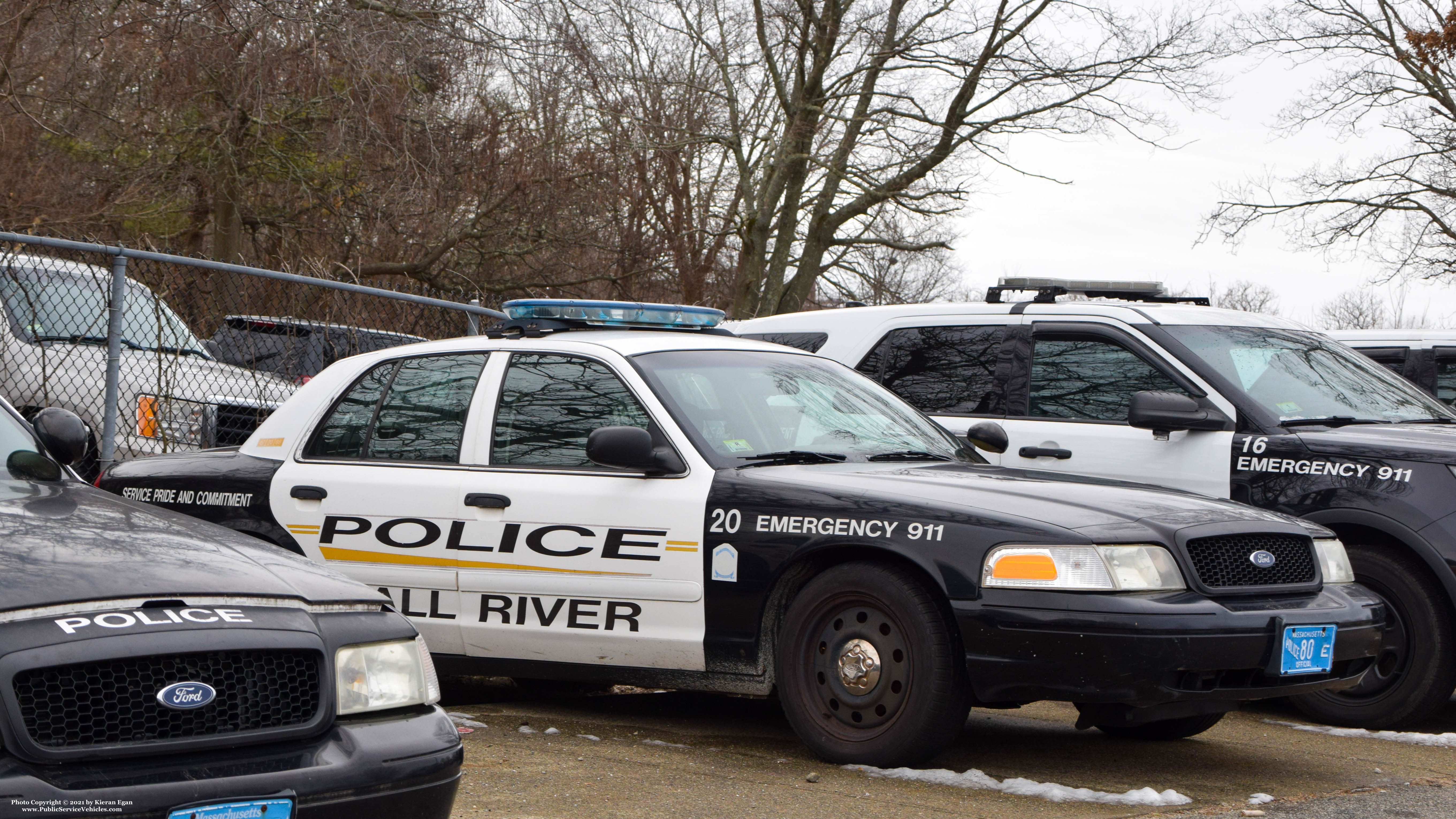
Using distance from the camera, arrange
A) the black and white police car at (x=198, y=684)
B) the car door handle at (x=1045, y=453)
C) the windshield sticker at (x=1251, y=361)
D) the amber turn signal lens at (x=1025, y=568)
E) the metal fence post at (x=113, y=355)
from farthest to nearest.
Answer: the metal fence post at (x=113, y=355)
the car door handle at (x=1045, y=453)
the windshield sticker at (x=1251, y=361)
the amber turn signal lens at (x=1025, y=568)
the black and white police car at (x=198, y=684)

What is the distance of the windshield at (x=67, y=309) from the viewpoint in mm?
9461

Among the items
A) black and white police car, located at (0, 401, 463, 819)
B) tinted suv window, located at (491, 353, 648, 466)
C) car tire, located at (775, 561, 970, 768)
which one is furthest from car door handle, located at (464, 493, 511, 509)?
black and white police car, located at (0, 401, 463, 819)

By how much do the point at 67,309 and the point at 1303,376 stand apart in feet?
23.7

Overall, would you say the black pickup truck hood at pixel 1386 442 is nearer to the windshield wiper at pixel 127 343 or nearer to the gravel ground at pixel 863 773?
the gravel ground at pixel 863 773

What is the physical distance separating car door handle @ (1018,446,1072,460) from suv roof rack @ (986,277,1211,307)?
1222mm

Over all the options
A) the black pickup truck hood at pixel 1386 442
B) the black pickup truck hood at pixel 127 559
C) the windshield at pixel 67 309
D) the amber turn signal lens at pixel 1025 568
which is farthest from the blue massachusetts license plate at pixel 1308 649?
the windshield at pixel 67 309

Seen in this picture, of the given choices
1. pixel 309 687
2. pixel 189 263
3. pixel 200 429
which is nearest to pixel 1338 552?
pixel 309 687

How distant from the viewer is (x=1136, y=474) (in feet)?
23.3

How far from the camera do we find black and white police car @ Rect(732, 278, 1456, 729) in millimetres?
6289

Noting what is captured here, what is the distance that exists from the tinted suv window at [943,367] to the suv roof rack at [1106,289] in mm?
528

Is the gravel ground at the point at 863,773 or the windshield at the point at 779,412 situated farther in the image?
the windshield at the point at 779,412

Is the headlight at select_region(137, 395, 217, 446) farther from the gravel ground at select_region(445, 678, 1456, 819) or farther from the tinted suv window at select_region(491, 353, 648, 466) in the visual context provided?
the tinted suv window at select_region(491, 353, 648, 466)

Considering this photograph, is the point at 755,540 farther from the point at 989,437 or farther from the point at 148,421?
the point at 148,421

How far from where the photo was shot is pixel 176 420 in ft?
30.3
